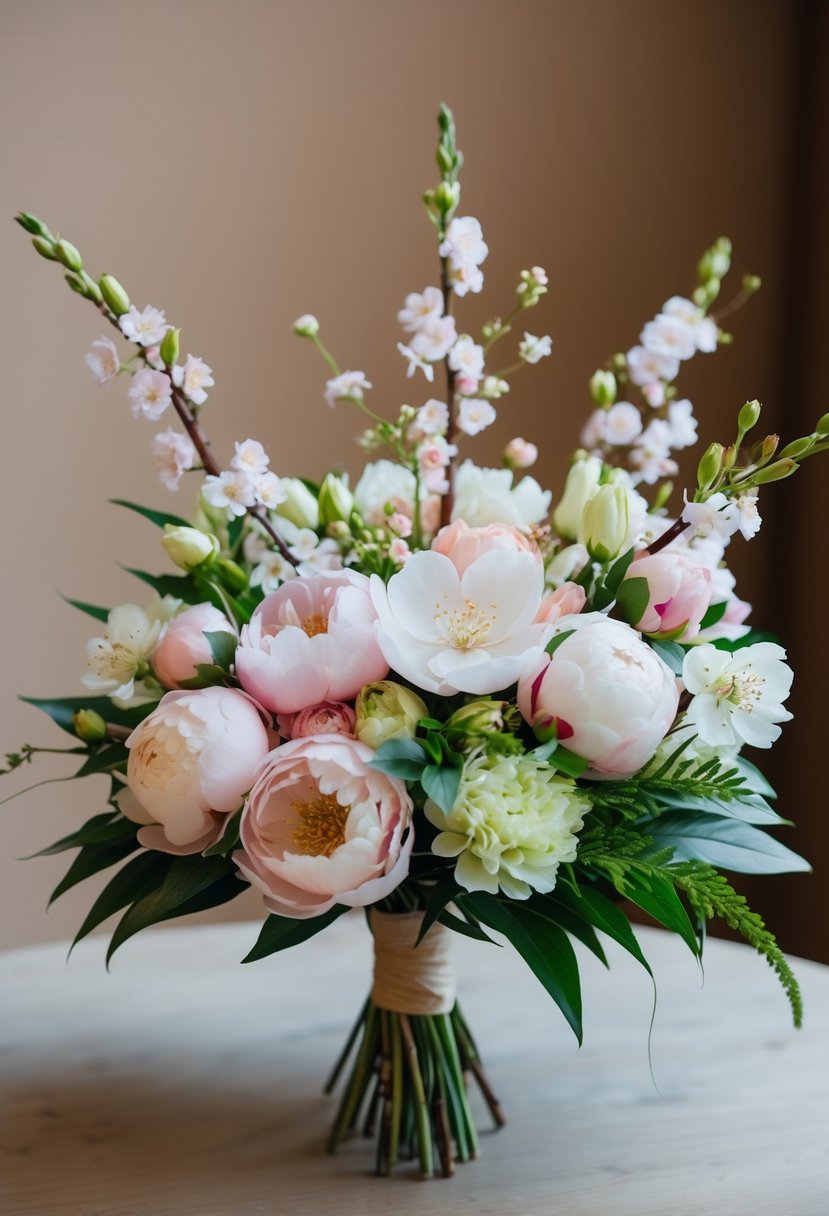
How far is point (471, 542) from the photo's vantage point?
2.48 feet

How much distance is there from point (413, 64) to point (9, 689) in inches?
47.4

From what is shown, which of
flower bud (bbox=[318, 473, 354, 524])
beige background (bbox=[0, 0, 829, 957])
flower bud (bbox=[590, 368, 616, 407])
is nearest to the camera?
flower bud (bbox=[318, 473, 354, 524])

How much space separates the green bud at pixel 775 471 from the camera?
0.67 m

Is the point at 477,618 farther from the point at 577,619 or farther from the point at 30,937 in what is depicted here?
the point at 30,937

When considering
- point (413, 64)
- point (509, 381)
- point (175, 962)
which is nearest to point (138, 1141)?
point (175, 962)

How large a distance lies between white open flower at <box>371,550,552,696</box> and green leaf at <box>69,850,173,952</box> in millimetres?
240

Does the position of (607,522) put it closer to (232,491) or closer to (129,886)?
(232,491)

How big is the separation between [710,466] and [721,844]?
27 cm

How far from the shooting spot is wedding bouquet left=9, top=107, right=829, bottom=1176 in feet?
2.20

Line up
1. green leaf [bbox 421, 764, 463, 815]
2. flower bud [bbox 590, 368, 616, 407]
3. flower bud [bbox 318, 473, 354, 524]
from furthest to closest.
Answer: flower bud [bbox 590, 368, 616, 407] < flower bud [bbox 318, 473, 354, 524] < green leaf [bbox 421, 764, 463, 815]

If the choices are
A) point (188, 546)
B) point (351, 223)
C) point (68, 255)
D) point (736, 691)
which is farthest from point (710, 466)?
point (351, 223)

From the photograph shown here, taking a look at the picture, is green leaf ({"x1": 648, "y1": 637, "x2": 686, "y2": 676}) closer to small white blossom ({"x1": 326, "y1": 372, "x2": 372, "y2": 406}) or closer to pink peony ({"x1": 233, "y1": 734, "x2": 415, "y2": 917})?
pink peony ({"x1": 233, "y1": 734, "x2": 415, "y2": 917})

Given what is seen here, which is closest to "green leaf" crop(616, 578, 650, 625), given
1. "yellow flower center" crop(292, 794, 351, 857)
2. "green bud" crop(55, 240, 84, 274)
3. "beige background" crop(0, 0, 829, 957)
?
"yellow flower center" crop(292, 794, 351, 857)

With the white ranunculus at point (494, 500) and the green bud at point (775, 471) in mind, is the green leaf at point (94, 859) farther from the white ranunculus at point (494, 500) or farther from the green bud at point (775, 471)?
the green bud at point (775, 471)
